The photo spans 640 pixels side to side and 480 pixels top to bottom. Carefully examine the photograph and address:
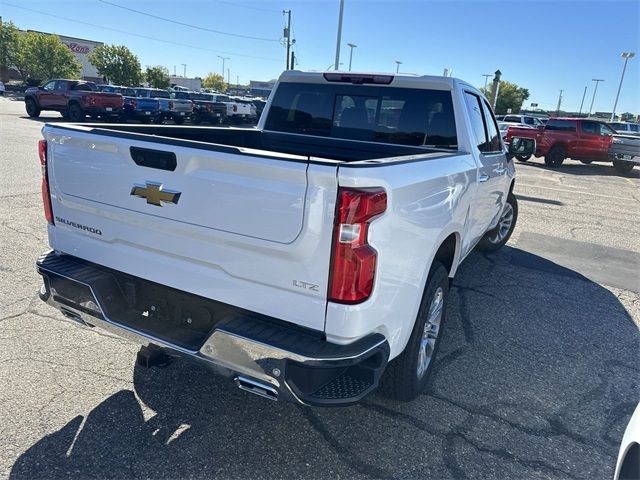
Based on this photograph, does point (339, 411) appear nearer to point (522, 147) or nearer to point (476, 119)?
point (476, 119)

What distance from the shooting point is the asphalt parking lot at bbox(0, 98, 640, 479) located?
2508 millimetres

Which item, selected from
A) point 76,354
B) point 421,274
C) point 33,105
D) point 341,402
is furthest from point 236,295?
point 33,105

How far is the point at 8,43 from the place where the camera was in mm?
55906

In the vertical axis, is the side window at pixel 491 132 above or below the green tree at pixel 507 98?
below

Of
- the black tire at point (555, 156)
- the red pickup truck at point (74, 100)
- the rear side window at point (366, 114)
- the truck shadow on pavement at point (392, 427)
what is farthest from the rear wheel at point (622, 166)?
the red pickup truck at point (74, 100)

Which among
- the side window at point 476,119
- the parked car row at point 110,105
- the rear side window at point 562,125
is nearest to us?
the side window at point 476,119

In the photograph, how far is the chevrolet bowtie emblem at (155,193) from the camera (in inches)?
92.3

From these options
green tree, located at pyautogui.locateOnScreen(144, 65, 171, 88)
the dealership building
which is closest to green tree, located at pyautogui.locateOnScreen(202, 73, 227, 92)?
the dealership building

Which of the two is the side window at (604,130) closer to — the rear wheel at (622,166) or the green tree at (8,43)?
the rear wheel at (622,166)

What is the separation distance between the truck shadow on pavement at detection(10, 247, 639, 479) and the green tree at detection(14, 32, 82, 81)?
6012 cm

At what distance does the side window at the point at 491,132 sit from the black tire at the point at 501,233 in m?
1.50

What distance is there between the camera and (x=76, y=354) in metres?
3.37

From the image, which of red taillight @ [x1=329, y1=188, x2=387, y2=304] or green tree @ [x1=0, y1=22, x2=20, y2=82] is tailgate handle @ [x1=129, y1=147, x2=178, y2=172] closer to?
red taillight @ [x1=329, y1=188, x2=387, y2=304]

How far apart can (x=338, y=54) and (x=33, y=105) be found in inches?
643
